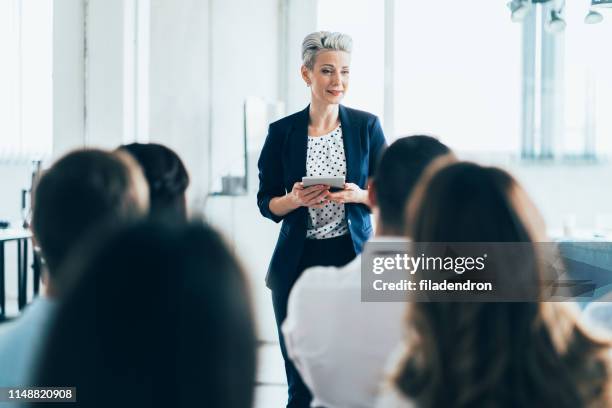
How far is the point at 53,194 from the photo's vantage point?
102 centimetres

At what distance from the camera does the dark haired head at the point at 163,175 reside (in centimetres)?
151

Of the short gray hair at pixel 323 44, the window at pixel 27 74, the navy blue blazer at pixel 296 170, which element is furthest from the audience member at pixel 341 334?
the window at pixel 27 74

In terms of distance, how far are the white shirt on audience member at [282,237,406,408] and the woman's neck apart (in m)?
1.25

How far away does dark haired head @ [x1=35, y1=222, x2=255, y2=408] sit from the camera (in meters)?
0.58

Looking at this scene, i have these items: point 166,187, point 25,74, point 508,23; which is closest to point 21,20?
point 25,74

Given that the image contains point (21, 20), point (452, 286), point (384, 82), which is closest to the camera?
point (452, 286)

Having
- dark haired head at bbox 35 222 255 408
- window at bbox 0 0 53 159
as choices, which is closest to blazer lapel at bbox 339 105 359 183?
dark haired head at bbox 35 222 255 408

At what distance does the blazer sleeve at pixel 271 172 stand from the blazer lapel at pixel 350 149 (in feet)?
0.82

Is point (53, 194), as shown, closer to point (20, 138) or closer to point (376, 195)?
point (376, 195)

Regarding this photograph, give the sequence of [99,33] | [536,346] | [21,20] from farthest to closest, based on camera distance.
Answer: [21,20]
[99,33]
[536,346]

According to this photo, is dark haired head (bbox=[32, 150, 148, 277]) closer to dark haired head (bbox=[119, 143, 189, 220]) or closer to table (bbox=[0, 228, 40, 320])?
dark haired head (bbox=[119, 143, 189, 220])

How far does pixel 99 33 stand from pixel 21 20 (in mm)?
2940

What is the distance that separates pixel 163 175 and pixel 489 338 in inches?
37.8

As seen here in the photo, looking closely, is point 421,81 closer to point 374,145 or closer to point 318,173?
point 374,145
